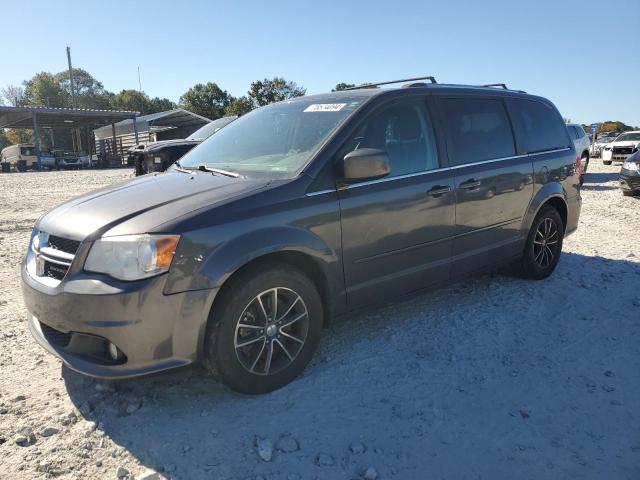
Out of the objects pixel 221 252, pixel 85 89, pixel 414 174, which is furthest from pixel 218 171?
pixel 85 89

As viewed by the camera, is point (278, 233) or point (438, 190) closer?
point (278, 233)

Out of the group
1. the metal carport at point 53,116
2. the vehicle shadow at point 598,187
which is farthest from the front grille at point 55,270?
the metal carport at point 53,116

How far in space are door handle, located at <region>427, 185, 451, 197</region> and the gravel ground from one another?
→ 1095mm

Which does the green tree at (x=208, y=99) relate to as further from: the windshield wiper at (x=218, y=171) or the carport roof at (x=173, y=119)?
the windshield wiper at (x=218, y=171)

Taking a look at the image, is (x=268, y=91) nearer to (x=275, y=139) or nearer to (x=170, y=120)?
(x=170, y=120)

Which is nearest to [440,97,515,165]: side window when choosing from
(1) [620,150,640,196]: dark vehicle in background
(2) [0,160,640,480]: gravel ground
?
(2) [0,160,640,480]: gravel ground

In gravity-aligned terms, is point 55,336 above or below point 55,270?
below

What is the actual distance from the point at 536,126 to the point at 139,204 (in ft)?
13.1

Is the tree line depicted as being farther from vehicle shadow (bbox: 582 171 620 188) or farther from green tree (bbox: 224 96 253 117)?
vehicle shadow (bbox: 582 171 620 188)

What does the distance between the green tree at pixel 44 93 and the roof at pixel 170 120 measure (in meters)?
29.4

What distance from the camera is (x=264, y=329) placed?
9.77ft

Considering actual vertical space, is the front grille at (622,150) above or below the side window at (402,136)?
below

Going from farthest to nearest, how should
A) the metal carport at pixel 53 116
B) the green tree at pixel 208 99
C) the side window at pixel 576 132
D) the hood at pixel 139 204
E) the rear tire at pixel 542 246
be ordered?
the green tree at pixel 208 99
the metal carport at pixel 53 116
the side window at pixel 576 132
the rear tire at pixel 542 246
the hood at pixel 139 204

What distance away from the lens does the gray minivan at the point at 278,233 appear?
8.46 ft
